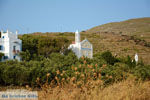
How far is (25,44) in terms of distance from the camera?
27859mm

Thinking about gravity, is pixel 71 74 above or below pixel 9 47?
below

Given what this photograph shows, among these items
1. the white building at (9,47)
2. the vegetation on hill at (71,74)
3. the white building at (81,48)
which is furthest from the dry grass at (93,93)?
the white building at (81,48)

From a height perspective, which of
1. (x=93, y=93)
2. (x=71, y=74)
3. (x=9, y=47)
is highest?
(x=9, y=47)

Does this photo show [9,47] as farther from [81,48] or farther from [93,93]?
[93,93]

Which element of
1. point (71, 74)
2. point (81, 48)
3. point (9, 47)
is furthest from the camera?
point (81, 48)

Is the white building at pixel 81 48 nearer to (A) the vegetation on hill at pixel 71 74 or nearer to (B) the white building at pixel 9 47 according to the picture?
(A) the vegetation on hill at pixel 71 74

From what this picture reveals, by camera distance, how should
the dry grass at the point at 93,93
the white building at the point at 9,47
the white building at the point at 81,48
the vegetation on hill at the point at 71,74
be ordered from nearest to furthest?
1. the dry grass at the point at 93,93
2. the vegetation on hill at the point at 71,74
3. the white building at the point at 9,47
4. the white building at the point at 81,48

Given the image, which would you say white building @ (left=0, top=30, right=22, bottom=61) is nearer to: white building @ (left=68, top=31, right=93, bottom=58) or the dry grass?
white building @ (left=68, top=31, right=93, bottom=58)

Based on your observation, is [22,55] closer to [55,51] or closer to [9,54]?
[9,54]

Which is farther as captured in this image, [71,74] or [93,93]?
[71,74]

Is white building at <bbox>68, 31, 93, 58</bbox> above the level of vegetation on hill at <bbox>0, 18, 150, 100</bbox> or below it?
above

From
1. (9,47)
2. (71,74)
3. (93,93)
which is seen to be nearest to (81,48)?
(9,47)

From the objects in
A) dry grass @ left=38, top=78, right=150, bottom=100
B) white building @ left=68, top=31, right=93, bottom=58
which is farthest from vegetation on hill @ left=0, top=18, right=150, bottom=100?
white building @ left=68, top=31, right=93, bottom=58

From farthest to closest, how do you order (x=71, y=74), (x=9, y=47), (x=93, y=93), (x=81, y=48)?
(x=81, y=48)
(x=9, y=47)
(x=71, y=74)
(x=93, y=93)
